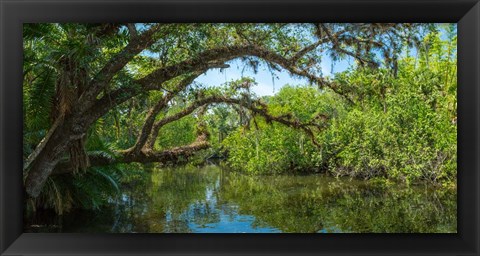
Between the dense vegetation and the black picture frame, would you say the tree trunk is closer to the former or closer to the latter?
the dense vegetation

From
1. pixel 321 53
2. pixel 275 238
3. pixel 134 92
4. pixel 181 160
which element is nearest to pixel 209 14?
pixel 275 238

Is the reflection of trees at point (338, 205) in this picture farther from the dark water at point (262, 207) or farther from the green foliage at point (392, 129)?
the green foliage at point (392, 129)

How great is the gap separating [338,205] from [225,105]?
369 cm

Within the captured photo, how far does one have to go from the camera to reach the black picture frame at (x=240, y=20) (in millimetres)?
2668

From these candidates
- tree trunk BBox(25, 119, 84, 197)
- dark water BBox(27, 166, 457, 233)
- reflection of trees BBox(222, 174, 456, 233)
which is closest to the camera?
tree trunk BBox(25, 119, 84, 197)

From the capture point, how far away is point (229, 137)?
311 inches

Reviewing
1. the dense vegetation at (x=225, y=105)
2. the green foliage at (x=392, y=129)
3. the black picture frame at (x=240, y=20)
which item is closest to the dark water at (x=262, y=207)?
the dense vegetation at (x=225, y=105)

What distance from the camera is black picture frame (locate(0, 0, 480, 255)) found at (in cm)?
267

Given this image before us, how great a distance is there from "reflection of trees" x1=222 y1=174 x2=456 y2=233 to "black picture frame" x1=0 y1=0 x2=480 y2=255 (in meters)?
4.90

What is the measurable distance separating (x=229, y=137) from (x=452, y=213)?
11.4ft

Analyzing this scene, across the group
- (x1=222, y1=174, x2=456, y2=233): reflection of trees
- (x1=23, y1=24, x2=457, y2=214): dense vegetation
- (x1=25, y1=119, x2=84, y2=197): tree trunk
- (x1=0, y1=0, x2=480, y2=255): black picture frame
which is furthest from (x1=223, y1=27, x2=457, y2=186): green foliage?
(x1=0, y1=0, x2=480, y2=255): black picture frame

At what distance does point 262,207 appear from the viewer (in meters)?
8.86

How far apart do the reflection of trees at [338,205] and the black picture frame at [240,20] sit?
16.1 feet

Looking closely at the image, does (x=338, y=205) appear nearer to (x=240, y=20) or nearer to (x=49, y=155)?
(x=49, y=155)
